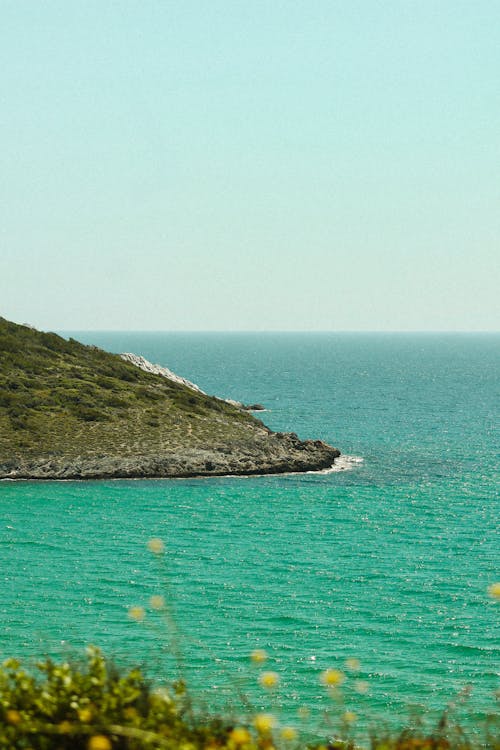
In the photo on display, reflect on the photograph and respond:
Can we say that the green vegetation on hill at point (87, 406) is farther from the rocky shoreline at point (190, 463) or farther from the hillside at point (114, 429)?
the rocky shoreline at point (190, 463)

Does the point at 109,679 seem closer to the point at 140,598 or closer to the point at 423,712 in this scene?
the point at 423,712

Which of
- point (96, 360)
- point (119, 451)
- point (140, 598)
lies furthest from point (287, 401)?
point (140, 598)

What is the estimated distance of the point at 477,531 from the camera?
146 ft

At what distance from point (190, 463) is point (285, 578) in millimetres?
26979

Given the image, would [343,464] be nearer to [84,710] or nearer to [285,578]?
[285,578]

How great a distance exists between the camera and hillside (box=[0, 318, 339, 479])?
5975 cm

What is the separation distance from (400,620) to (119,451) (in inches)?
1423

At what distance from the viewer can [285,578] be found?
114 ft

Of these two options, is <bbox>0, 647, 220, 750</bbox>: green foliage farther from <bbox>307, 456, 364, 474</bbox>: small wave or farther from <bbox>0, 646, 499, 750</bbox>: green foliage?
<bbox>307, 456, 364, 474</bbox>: small wave

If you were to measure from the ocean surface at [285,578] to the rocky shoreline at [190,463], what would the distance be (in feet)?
5.94

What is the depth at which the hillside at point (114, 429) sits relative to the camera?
2352 inches

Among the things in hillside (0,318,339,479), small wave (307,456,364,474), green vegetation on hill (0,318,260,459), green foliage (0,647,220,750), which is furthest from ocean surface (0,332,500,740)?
green vegetation on hill (0,318,260,459)

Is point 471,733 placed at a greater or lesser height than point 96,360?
lesser

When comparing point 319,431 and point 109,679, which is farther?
point 319,431
